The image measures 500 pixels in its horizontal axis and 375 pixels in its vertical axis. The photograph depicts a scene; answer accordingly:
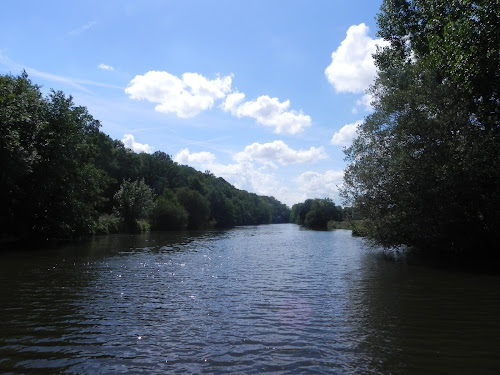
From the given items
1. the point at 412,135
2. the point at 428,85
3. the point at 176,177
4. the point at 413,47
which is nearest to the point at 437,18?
the point at 413,47

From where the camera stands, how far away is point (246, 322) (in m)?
11.1

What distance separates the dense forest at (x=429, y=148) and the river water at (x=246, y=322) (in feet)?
17.7

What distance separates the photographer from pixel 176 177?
13000cm

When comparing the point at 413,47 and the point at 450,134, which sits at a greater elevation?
the point at 413,47

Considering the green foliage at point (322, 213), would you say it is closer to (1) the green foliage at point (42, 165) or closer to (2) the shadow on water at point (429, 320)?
(1) the green foliage at point (42, 165)

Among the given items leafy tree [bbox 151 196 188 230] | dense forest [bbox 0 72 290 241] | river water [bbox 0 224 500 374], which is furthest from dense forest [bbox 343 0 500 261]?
leafy tree [bbox 151 196 188 230]

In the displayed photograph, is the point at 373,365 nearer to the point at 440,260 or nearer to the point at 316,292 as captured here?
the point at 316,292

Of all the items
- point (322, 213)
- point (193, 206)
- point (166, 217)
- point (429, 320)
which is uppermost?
point (322, 213)

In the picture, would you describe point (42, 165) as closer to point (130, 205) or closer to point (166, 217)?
point (130, 205)

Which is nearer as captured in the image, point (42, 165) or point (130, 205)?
point (42, 165)

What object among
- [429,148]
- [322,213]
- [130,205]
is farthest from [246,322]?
[322,213]

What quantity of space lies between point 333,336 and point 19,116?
30037mm

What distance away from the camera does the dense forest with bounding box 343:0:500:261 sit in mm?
20656

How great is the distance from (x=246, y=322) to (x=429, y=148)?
19.4 m
